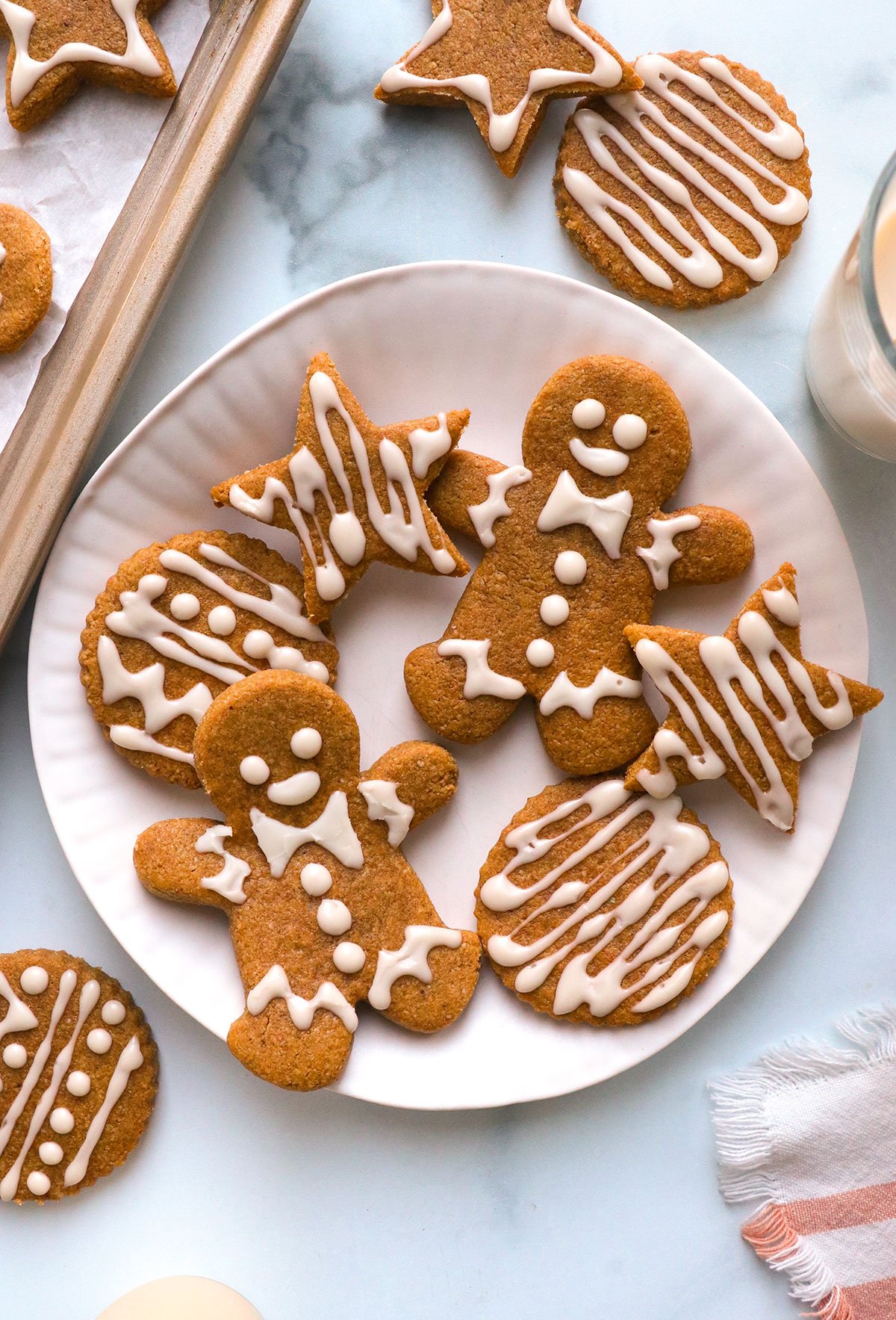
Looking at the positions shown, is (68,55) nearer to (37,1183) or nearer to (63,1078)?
(63,1078)

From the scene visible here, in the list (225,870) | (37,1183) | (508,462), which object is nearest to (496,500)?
(508,462)

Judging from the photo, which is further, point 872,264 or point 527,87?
point 527,87

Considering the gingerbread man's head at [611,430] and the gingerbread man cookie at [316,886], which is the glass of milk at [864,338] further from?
the gingerbread man cookie at [316,886]

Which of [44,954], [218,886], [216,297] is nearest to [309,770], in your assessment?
[218,886]

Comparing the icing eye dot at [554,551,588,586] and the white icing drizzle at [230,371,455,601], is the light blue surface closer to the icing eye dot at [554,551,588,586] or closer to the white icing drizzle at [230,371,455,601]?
the white icing drizzle at [230,371,455,601]

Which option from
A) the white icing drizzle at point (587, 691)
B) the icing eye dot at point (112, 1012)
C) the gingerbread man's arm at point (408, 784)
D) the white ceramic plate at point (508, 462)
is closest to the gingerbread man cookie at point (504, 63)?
the white ceramic plate at point (508, 462)
